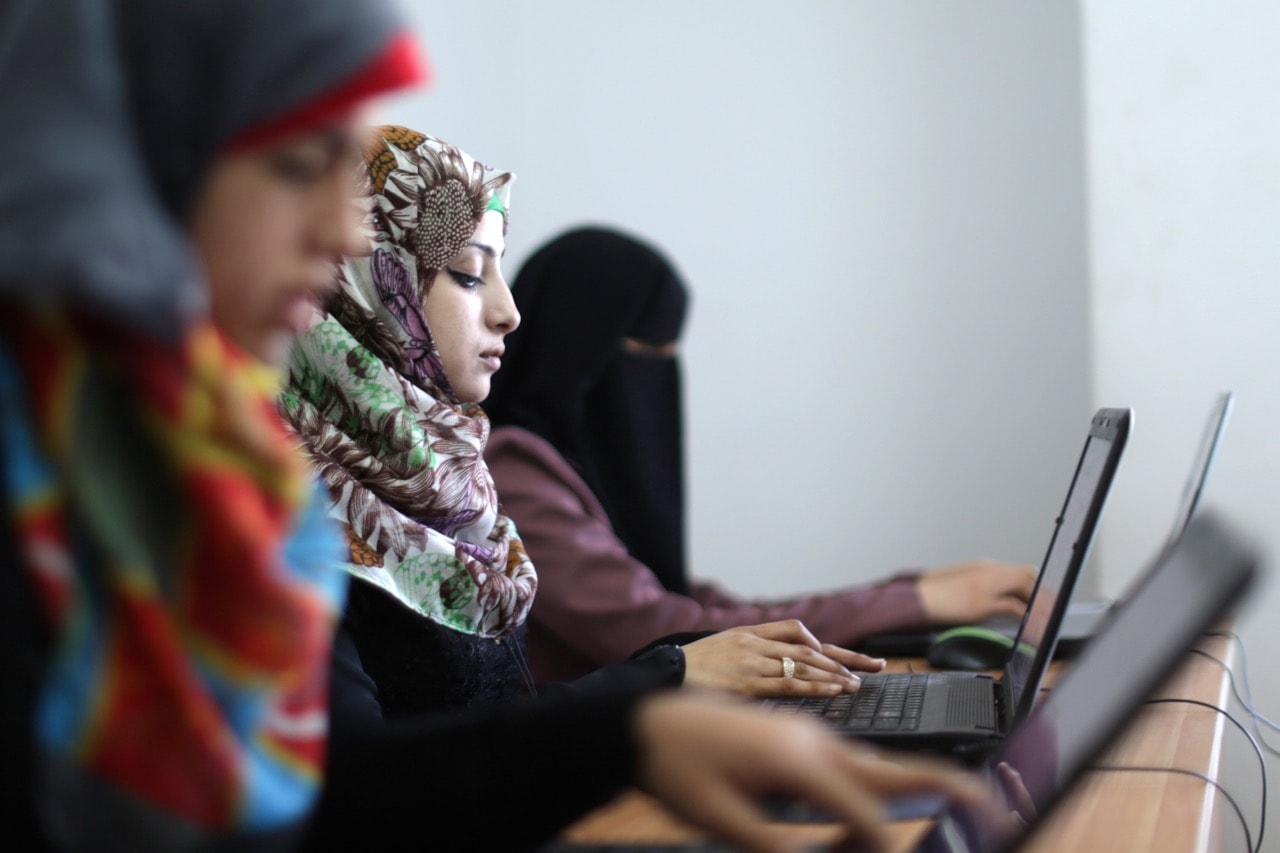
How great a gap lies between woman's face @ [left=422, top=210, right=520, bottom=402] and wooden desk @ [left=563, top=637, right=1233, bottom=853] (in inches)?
20.9

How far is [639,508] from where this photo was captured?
6.58 ft

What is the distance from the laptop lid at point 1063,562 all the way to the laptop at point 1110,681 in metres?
0.25

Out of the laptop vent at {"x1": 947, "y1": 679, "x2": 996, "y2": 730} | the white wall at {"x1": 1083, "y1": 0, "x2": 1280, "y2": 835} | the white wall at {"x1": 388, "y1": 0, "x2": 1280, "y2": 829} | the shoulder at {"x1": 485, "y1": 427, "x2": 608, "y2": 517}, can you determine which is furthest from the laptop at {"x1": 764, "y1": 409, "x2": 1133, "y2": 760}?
the white wall at {"x1": 388, "y1": 0, "x2": 1280, "y2": 829}

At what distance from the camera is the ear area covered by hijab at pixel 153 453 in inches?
19.5

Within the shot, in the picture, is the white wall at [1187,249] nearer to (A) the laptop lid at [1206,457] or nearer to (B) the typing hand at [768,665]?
(A) the laptop lid at [1206,457]

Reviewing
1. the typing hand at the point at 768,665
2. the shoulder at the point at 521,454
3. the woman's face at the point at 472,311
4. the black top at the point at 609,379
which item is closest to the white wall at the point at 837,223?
the black top at the point at 609,379

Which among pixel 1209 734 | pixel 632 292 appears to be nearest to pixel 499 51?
pixel 632 292

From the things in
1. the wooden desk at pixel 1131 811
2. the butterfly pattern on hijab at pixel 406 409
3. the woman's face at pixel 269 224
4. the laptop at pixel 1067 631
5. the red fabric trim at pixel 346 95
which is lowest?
the laptop at pixel 1067 631

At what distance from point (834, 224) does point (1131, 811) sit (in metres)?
2.29

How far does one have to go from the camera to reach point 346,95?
0.52 meters

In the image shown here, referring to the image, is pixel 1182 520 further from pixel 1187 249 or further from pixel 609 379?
pixel 609 379

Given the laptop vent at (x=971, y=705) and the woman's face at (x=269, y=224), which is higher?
the woman's face at (x=269, y=224)

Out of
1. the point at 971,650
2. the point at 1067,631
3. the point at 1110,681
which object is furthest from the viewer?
the point at 1067,631

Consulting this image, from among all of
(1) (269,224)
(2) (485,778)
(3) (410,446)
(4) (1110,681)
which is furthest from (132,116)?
(3) (410,446)
